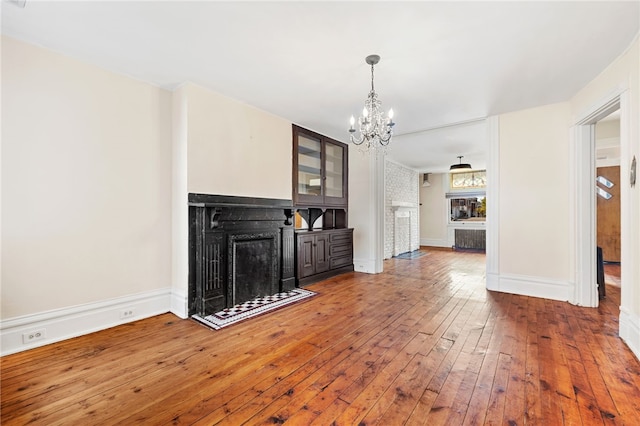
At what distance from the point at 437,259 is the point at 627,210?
15.9 feet

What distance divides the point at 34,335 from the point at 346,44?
371 cm

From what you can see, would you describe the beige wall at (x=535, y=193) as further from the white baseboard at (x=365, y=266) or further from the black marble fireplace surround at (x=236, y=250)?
the black marble fireplace surround at (x=236, y=250)

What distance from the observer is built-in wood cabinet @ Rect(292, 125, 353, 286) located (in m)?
4.62

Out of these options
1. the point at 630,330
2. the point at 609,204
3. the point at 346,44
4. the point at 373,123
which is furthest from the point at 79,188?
the point at 609,204

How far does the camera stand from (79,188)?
2.70 meters

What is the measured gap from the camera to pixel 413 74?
2.92 metres

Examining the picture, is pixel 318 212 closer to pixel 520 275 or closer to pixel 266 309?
pixel 266 309

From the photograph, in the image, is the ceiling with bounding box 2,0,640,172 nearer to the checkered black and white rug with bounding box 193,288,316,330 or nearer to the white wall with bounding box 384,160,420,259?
the checkered black and white rug with bounding box 193,288,316,330

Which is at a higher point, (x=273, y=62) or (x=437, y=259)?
(x=273, y=62)

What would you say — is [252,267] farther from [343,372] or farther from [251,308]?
[343,372]

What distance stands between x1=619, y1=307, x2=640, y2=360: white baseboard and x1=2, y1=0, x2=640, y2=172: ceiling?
2363 millimetres

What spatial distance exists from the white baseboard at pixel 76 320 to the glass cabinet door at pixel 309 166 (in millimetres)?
2572

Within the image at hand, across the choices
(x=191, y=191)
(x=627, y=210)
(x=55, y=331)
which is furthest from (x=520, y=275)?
(x=55, y=331)

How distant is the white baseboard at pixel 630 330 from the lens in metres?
2.28
